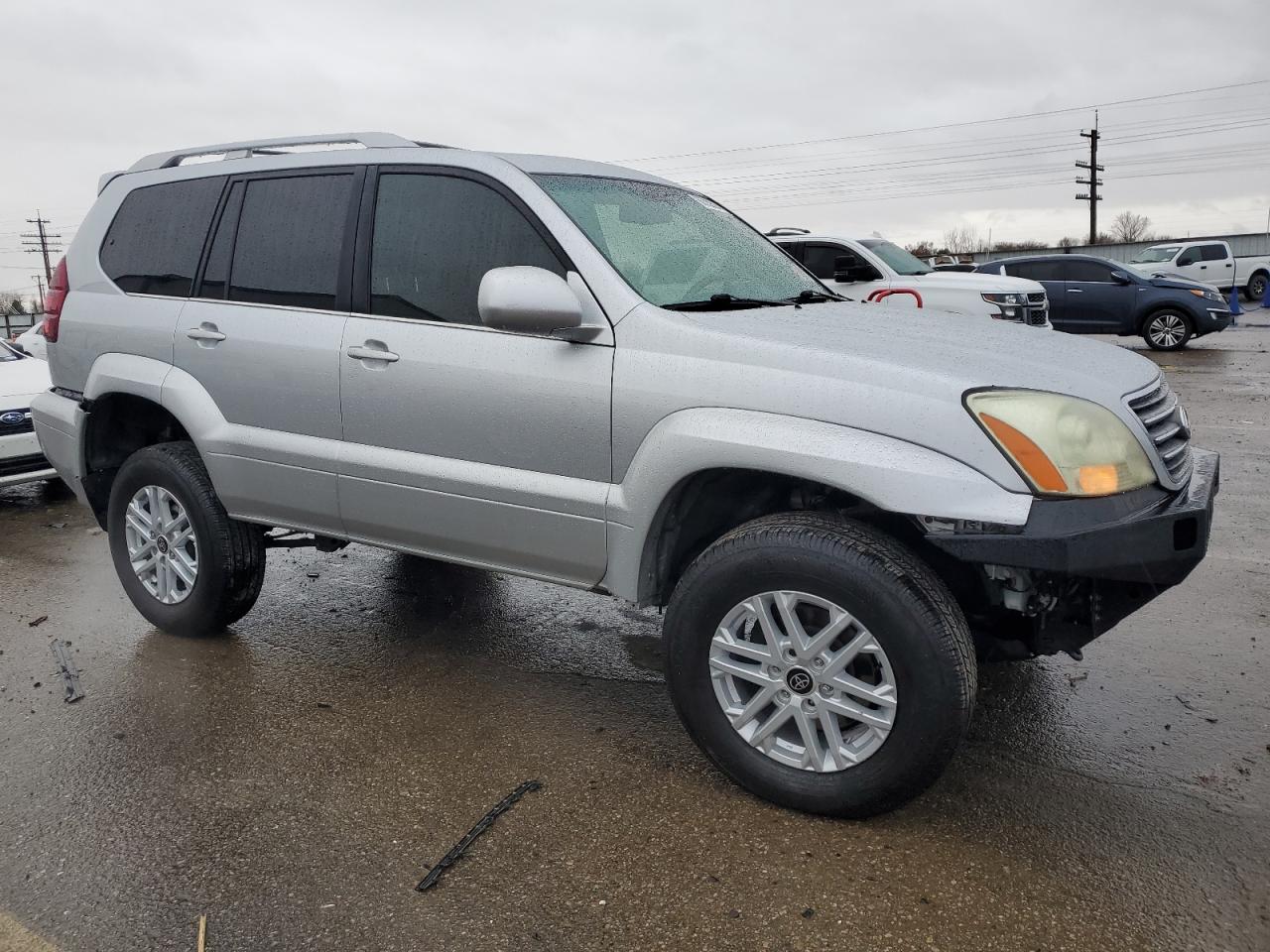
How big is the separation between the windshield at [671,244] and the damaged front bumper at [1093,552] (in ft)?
4.10

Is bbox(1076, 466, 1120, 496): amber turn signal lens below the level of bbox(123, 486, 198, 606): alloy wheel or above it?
above

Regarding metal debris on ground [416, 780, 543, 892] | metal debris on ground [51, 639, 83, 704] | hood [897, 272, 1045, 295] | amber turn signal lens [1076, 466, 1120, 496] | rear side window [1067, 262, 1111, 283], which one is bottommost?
metal debris on ground [51, 639, 83, 704]

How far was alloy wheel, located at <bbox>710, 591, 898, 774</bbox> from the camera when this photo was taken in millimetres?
2703

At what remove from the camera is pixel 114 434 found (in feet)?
14.9

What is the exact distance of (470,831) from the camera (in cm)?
280

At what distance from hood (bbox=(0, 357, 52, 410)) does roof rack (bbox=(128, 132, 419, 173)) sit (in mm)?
3090

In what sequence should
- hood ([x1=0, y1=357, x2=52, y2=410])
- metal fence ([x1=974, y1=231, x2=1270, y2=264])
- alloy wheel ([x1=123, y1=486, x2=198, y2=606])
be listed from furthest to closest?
metal fence ([x1=974, y1=231, x2=1270, y2=264]), hood ([x1=0, y1=357, x2=52, y2=410]), alloy wheel ([x1=123, y1=486, x2=198, y2=606])

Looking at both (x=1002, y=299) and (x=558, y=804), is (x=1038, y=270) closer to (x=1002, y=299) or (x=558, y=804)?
(x=1002, y=299)

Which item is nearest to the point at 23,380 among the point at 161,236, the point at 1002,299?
the point at 161,236

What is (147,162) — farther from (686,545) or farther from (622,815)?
(622,815)

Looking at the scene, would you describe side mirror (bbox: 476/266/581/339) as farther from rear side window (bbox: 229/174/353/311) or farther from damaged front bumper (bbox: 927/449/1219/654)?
damaged front bumper (bbox: 927/449/1219/654)

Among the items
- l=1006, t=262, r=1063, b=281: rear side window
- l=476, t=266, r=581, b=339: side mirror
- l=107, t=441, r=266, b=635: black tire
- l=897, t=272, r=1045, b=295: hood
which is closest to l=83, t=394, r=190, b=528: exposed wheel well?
l=107, t=441, r=266, b=635: black tire

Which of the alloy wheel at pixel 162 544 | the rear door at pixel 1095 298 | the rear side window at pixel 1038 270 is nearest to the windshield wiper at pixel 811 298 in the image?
the alloy wheel at pixel 162 544

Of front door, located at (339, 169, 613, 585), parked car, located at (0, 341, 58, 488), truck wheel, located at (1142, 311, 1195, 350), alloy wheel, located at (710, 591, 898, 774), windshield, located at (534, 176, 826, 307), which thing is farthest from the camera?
truck wheel, located at (1142, 311, 1195, 350)
